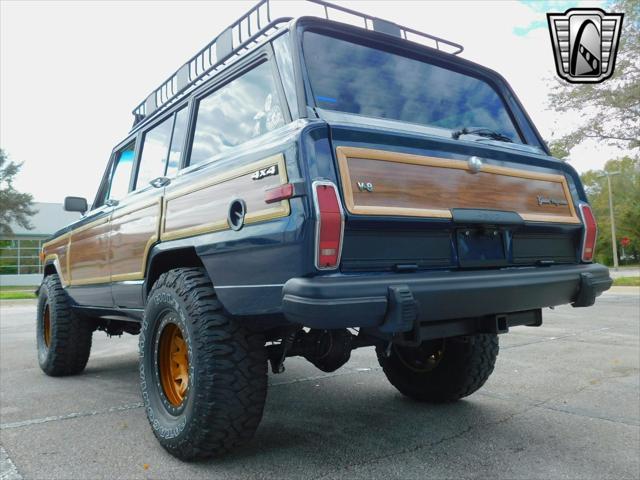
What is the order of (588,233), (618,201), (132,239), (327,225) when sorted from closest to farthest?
(327,225)
(588,233)
(132,239)
(618,201)

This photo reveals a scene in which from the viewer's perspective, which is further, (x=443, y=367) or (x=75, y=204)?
(x=75, y=204)

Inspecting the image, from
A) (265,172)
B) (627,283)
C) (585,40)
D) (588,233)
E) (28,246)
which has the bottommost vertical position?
(627,283)

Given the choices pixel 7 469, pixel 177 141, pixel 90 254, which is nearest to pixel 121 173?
pixel 90 254

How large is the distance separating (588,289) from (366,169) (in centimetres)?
150

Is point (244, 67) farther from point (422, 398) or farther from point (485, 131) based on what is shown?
point (422, 398)

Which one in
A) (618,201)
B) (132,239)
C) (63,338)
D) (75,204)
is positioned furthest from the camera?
(618,201)

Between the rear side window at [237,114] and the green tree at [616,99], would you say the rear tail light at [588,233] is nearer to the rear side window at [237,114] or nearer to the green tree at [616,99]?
the rear side window at [237,114]

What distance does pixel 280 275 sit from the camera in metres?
2.40

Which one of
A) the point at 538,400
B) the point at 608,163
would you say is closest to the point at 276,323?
the point at 538,400

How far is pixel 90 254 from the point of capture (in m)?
4.62

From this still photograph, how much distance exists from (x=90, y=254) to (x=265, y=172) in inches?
106

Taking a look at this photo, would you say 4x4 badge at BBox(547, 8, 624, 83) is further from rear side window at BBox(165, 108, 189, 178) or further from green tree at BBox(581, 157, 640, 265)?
green tree at BBox(581, 157, 640, 265)

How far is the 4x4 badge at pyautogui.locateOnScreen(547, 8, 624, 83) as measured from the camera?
10.4 m

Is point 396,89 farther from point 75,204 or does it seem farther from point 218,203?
point 75,204
